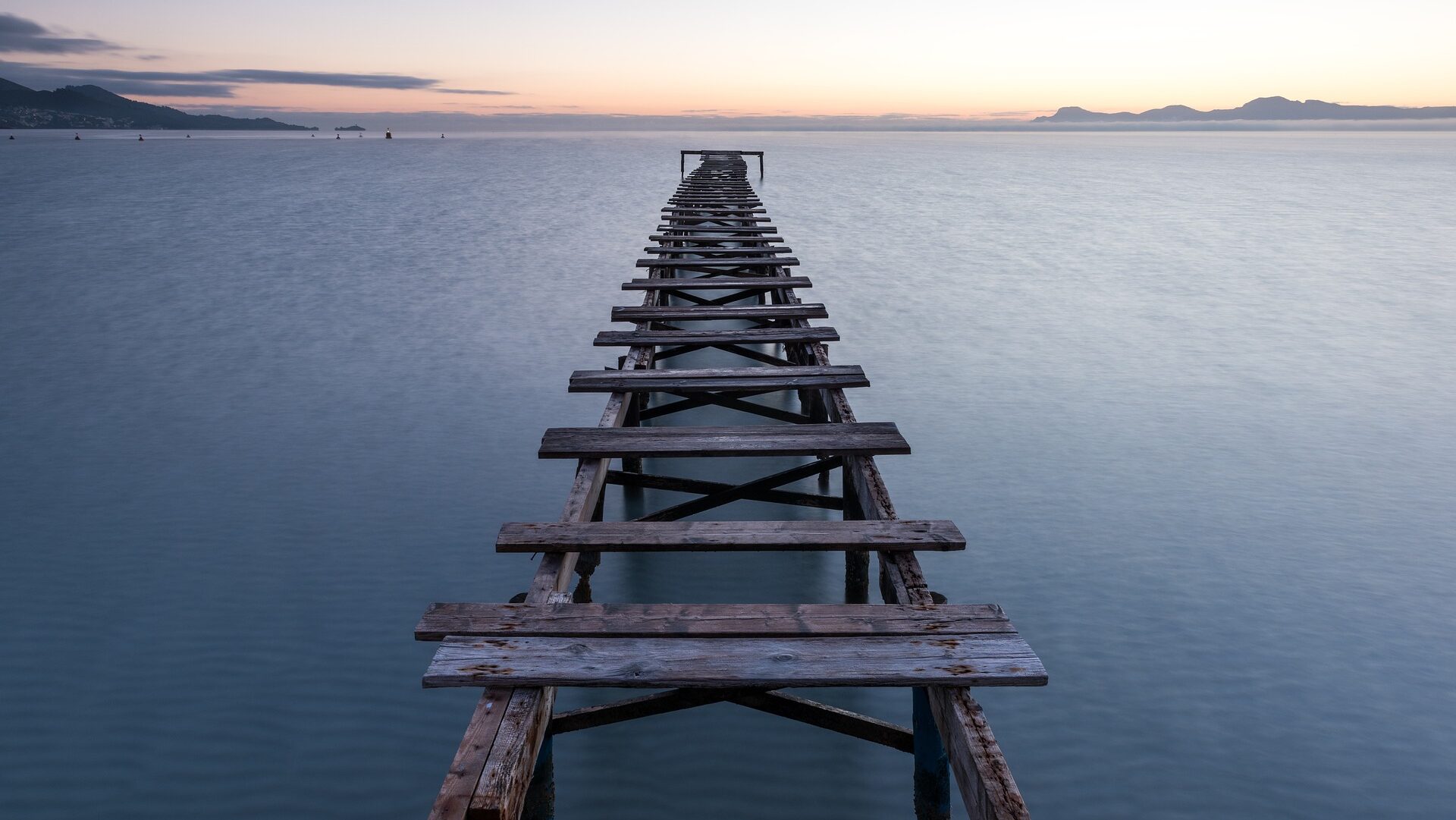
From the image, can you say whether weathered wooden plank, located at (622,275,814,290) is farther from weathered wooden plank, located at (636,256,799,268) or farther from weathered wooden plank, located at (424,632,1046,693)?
weathered wooden plank, located at (424,632,1046,693)

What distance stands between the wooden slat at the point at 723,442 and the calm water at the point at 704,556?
1.07m

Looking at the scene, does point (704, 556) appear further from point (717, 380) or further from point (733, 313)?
point (733, 313)

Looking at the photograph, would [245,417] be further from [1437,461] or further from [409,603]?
[1437,461]

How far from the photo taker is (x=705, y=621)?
336 cm

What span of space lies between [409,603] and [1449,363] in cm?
1452

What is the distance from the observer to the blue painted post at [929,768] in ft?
11.6

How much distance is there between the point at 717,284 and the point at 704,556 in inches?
206

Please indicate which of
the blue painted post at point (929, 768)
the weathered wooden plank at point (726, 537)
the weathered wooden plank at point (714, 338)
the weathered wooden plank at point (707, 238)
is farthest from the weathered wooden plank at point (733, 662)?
the weathered wooden plank at point (707, 238)

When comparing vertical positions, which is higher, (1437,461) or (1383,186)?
(1383,186)

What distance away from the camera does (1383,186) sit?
162 ft

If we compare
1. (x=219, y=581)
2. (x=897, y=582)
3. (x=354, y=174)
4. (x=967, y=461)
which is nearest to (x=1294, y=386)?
(x=967, y=461)

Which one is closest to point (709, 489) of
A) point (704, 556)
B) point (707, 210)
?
point (704, 556)

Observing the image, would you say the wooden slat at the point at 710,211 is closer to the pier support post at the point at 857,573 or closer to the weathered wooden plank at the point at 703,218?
the weathered wooden plank at the point at 703,218

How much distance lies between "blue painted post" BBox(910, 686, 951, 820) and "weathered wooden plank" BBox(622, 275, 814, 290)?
24.6 ft
